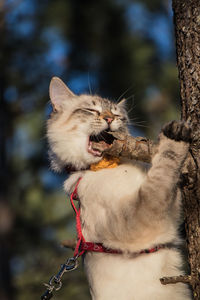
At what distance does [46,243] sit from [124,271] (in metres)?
3.88

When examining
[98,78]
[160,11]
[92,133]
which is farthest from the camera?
[160,11]

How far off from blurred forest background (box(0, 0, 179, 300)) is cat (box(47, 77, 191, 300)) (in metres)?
3.07

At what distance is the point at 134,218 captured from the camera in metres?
2.07

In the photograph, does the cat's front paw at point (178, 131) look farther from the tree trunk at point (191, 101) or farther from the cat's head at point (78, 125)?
the cat's head at point (78, 125)

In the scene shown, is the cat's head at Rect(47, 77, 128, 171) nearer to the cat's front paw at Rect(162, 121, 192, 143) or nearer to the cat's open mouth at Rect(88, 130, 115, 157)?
the cat's open mouth at Rect(88, 130, 115, 157)

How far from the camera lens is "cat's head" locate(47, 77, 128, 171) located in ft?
8.79

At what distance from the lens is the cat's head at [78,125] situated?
2.68m

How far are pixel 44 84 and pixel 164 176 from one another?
405cm

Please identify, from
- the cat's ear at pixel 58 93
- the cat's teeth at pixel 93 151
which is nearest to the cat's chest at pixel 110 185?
the cat's teeth at pixel 93 151

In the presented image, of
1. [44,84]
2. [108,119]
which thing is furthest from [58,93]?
[44,84]

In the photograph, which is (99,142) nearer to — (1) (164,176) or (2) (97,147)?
(2) (97,147)

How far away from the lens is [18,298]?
5926 millimetres

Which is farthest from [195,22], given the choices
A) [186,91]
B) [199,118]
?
[199,118]

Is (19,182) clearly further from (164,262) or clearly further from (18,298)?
(164,262)
